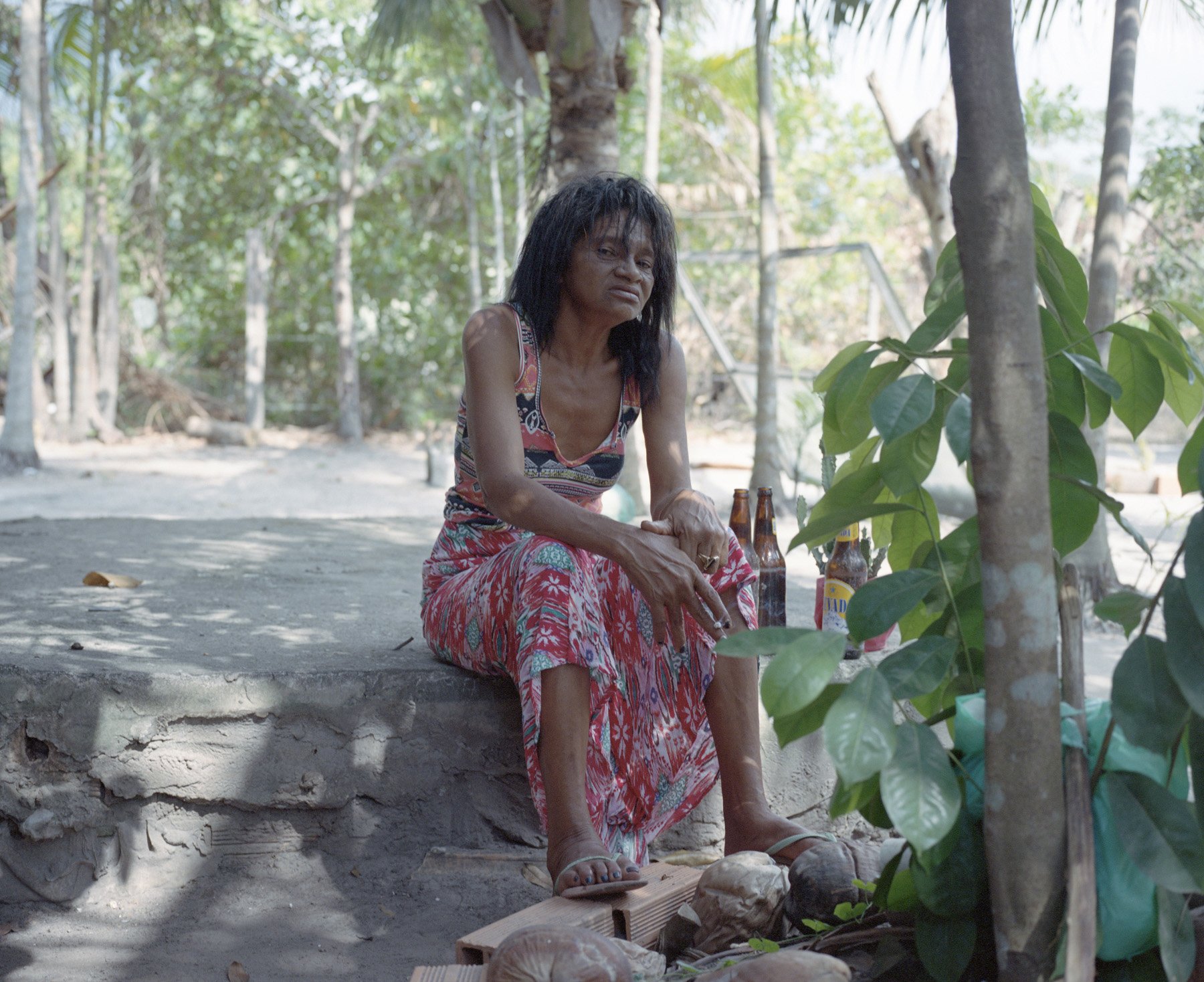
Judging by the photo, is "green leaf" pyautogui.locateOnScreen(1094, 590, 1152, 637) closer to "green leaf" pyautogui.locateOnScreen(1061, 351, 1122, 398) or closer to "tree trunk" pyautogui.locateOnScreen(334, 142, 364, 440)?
"green leaf" pyautogui.locateOnScreen(1061, 351, 1122, 398)

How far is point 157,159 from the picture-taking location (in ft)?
47.8

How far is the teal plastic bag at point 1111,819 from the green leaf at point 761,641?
0.96 ft

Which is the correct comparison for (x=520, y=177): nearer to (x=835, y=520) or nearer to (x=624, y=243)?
(x=624, y=243)

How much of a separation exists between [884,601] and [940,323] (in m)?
0.41

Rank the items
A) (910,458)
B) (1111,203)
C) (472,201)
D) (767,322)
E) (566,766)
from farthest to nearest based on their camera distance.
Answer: (472,201)
(767,322)
(1111,203)
(566,766)
(910,458)

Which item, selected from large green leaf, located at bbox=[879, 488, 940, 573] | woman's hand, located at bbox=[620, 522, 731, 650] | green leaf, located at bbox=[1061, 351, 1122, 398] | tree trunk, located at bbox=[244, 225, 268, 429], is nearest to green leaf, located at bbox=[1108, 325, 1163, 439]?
green leaf, located at bbox=[1061, 351, 1122, 398]

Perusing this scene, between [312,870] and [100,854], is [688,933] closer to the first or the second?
[312,870]

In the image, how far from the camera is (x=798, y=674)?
1.21m

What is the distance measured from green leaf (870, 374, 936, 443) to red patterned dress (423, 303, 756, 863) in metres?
0.84

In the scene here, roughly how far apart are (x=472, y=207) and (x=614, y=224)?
36.4ft

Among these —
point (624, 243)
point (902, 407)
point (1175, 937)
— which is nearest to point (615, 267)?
point (624, 243)

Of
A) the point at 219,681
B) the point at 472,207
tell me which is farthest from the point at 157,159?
the point at 219,681

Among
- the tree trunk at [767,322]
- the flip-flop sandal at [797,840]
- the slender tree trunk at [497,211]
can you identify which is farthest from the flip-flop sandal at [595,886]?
the slender tree trunk at [497,211]

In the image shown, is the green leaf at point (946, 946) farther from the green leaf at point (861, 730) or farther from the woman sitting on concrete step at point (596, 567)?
the woman sitting on concrete step at point (596, 567)
